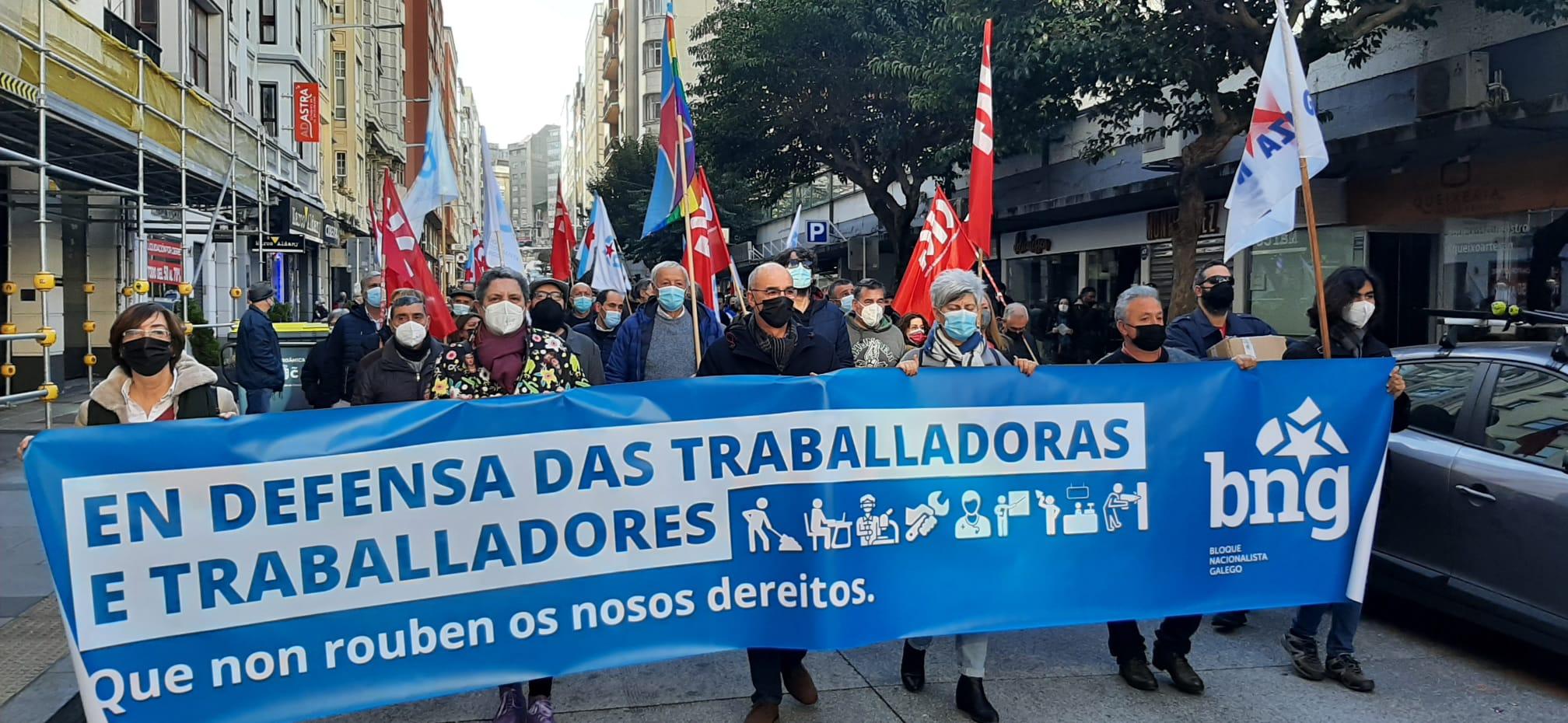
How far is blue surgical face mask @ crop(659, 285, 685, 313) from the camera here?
6168 mm

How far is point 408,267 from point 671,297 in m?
3.64

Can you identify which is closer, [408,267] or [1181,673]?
[1181,673]

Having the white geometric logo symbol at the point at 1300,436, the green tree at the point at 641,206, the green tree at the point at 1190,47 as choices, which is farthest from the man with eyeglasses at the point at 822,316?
the green tree at the point at 641,206

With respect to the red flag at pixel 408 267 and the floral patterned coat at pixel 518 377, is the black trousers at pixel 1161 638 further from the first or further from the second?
the red flag at pixel 408 267

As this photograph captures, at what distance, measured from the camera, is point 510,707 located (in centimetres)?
402

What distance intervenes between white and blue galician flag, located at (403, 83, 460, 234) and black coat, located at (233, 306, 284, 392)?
1.75 metres

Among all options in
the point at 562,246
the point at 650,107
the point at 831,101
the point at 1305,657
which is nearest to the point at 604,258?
the point at 562,246

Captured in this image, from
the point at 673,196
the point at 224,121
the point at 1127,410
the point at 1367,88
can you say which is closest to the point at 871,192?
the point at 1367,88

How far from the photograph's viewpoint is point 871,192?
24.8 meters

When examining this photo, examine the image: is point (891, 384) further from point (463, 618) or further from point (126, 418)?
point (126, 418)

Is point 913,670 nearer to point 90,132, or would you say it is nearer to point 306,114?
point 90,132

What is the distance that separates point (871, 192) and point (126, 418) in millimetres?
21702

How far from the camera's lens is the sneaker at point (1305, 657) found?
4.59 metres

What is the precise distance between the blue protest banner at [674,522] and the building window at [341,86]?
142 feet
